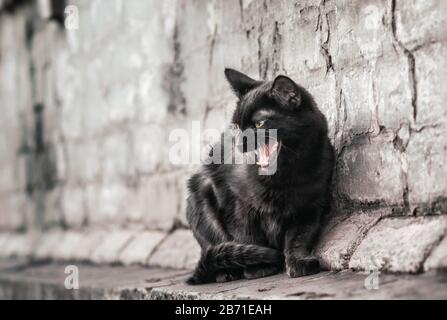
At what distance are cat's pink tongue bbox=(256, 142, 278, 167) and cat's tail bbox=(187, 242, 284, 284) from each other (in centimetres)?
40

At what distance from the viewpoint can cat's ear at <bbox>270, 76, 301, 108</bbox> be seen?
3.15 m

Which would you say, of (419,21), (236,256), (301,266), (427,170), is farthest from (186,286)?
(419,21)

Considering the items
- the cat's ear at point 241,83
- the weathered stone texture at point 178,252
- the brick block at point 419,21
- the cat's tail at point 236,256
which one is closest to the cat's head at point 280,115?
the cat's ear at point 241,83

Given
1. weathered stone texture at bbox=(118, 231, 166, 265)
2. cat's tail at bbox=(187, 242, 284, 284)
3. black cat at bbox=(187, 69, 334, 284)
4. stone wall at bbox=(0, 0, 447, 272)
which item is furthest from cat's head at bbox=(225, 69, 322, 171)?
weathered stone texture at bbox=(118, 231, 166, 265)

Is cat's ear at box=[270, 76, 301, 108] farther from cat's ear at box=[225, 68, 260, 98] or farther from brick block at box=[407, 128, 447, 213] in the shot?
brick block at box=[407, 128, 447, 213]

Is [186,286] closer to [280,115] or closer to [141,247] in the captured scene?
[280,115]

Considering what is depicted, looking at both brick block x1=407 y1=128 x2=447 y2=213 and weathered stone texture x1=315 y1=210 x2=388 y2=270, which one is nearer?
brick block x1=407 y1=128 x2=447 y2=213

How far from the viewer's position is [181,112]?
5.03 metres

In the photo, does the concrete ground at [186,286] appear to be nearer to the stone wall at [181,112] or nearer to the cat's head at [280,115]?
the stone wall at [181,112]

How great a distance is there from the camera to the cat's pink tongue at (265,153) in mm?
3188

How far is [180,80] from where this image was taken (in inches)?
199

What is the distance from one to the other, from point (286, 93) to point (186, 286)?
3.59 ft

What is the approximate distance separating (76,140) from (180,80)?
210 cm

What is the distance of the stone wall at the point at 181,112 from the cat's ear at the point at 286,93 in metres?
0.34
